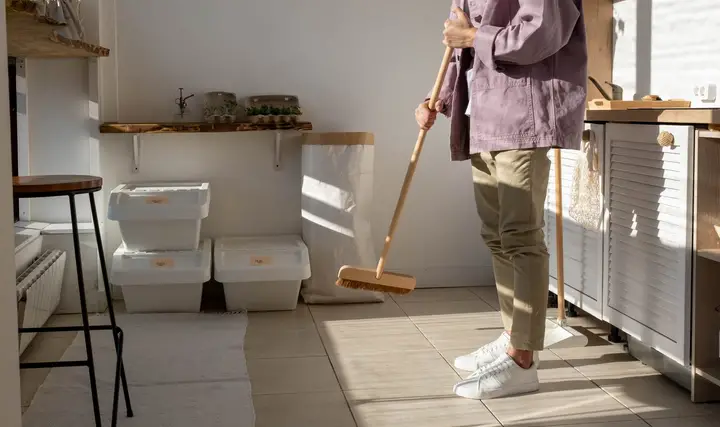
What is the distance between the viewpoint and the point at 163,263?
153 inches

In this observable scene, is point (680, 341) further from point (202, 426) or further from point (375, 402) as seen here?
point (202, 426)

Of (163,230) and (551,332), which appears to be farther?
(163,230)

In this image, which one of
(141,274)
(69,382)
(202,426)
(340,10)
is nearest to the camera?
(202,426)

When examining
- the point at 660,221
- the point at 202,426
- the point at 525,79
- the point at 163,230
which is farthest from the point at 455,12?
the point at 163,230

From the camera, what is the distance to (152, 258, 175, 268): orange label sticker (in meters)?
3.89

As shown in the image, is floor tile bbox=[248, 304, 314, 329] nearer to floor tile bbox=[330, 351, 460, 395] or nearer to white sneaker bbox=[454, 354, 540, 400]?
floor tile bbox=[330, 351, 460, 395]

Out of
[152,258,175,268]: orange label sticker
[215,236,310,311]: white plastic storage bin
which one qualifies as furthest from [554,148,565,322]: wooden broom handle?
[152,258,175,268]: orange label sticker

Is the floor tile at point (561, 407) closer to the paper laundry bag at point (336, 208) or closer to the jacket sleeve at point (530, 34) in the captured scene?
the jacket sleeve at point (530, 34)

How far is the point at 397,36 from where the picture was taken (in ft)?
14.4

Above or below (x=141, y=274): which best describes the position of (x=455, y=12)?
above

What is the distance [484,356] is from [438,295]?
1320 millimetres

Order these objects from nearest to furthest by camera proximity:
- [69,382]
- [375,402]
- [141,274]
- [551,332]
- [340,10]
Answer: [375,402], [69,382], [551,332], [141,274], [340,10]

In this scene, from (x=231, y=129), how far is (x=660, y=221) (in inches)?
81.3

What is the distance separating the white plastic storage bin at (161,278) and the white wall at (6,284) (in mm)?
2090
